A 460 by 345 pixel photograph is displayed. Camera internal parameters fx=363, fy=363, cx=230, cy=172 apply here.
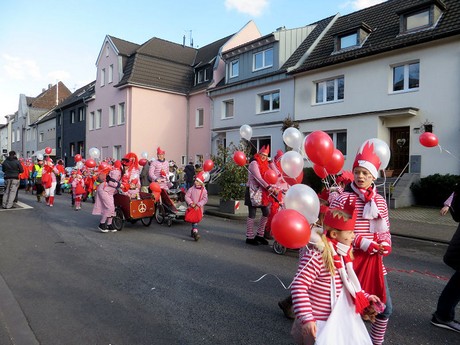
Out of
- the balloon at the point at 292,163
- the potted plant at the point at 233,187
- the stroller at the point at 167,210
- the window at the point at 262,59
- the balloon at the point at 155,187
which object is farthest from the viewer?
the window at the point at 262,59

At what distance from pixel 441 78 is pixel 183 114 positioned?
62.3 ft

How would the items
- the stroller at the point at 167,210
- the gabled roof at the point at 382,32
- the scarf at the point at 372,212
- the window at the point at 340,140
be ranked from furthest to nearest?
1. the window at the point at 340,140
2. the gabled roof at the point at 382,32
3. the stroller at the point at 167,210
4. the scarf at the point at 372,212

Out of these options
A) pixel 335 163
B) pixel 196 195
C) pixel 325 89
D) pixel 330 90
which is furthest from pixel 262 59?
pixel 335 163

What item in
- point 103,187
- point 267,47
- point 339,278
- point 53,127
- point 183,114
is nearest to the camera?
point 339,278

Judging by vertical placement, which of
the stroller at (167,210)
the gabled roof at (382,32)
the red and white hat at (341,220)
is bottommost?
the stroller at (167,210)

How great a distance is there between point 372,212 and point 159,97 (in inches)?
1044

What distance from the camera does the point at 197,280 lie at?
522cm

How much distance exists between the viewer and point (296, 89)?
19906 mm

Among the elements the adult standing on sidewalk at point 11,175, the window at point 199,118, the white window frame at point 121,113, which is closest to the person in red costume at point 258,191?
the adult standing on sidewalk at point 11,175

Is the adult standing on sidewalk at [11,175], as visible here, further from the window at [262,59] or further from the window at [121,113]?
the window at [121,113]

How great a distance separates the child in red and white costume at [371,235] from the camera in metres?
2.86

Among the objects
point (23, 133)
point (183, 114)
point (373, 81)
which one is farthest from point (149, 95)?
point (23, 133)

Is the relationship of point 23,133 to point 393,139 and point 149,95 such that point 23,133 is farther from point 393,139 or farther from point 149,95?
point 393,139

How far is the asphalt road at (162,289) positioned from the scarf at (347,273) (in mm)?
1398
